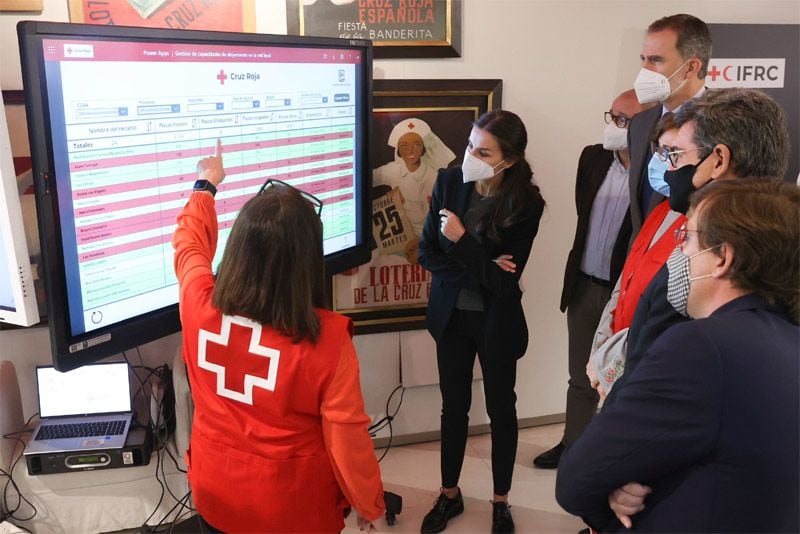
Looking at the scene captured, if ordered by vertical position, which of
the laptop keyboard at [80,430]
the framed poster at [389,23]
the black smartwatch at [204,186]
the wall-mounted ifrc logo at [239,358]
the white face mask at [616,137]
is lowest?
the laptop keyboard at [80,430]

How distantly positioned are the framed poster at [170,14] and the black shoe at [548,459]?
7.00 ft

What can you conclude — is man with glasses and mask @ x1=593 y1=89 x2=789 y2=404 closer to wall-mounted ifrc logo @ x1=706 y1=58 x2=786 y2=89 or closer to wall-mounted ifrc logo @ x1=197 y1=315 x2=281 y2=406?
wall-mounted ifrc logo @ x1=197 y1=315 x2=281 y2=406

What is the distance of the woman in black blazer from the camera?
2.35 metres

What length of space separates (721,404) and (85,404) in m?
2.21

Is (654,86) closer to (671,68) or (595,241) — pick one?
(671,68)

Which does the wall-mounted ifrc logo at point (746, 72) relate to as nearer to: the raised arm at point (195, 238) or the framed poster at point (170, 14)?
the framed poster at point (170, 14)

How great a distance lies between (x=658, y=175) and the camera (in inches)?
77.4

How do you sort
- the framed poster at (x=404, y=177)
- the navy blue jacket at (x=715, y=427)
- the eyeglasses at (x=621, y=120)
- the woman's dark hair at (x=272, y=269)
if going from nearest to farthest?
the navy blue jacket at (x=715, y=427) < the woman's dark hair at (x=272, y=269) < the eyeglasses at (x=621, y=120) < the framed poster at (x=404, y=177)

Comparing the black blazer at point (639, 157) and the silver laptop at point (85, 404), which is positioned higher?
the black blazer at point (639, 157)

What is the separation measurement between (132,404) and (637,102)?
223cm

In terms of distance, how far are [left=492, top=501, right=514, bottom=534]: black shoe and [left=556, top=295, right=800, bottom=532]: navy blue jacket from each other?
5.05 feet

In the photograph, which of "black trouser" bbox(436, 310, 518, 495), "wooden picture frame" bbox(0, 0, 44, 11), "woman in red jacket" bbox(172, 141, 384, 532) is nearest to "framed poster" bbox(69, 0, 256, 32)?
"wooden picture frame" bbox(0, 0, 44, 11)

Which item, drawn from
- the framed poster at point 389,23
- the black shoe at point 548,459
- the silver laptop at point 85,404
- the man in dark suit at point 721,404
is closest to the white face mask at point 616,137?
the framed poster at point 389,23

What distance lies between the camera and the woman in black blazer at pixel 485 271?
7.71ft
